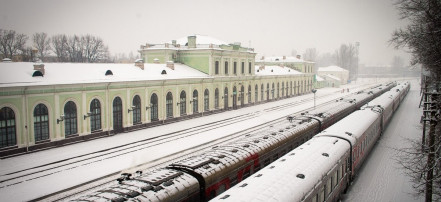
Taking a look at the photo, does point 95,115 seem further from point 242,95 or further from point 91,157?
A: point 242,95

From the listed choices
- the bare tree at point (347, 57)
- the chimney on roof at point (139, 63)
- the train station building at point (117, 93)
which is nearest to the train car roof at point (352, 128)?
the train station building at point (117, 93)

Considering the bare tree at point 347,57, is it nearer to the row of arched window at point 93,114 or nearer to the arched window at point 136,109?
the row of arched window at point 93,114

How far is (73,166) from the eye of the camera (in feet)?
66.3

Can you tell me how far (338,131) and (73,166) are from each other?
16.8 m

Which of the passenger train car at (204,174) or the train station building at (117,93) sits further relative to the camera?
the train station building at (117,93)

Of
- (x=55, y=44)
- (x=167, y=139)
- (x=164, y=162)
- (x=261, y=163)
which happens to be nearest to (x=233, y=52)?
(x=167, y=139)

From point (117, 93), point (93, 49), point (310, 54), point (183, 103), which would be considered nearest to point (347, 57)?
point (310, 54)

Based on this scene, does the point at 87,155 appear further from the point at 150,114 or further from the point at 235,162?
the point at 235,162

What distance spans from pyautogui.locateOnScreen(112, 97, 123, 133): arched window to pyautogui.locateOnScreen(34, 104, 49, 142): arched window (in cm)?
650

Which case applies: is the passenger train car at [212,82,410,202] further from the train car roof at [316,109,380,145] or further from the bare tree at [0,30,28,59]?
the bare tree at [0,30,28,59]

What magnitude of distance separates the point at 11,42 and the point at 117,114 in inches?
2036

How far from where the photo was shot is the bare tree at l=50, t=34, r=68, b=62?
74844mm

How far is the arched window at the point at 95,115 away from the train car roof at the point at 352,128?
20.3 meters

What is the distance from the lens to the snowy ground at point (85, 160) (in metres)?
17.0
